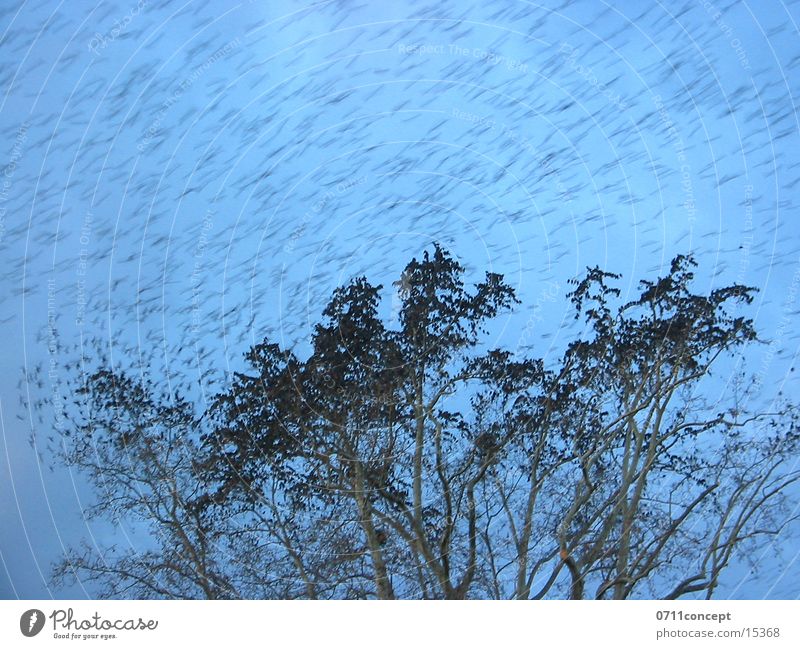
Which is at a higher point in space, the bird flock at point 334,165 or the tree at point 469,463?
the bird flock at point 334,165

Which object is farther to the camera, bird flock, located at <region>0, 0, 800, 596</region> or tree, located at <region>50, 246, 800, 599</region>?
bird flock, located at <region>0, 0, 800, 596</region>

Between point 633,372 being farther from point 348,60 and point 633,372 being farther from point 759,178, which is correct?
point 348,60

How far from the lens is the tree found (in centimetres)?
475

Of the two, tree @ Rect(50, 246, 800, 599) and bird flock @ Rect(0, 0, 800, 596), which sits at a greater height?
bird flock @ Rect(0, 0, 800, 596)

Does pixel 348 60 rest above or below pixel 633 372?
above

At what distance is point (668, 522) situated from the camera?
15.5 ft

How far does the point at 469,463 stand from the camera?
15.9 feet

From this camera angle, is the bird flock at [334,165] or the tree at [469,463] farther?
the bird flock at [334,165]

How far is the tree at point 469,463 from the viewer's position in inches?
187

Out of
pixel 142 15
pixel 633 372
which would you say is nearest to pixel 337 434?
pixel 633 372

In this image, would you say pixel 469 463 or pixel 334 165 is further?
pixel 334 165

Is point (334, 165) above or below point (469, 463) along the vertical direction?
above
